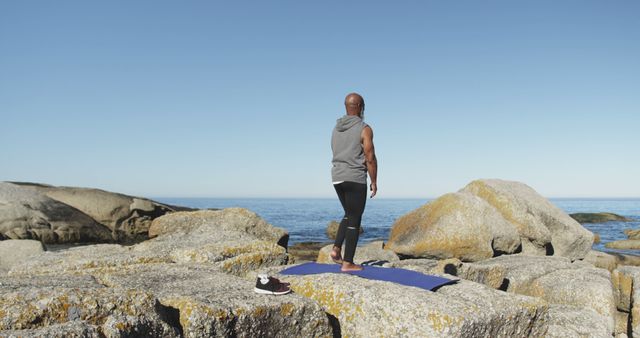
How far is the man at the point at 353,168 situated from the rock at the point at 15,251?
758 cm

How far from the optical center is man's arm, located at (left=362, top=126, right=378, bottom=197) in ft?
24.0

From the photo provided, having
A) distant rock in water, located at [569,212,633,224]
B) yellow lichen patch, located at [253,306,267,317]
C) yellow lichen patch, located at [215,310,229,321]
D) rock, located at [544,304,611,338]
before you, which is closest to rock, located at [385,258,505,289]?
rock, located at [544,304,611,338]

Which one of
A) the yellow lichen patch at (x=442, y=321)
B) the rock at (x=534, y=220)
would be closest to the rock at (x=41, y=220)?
the rock at (x=534, y=220)

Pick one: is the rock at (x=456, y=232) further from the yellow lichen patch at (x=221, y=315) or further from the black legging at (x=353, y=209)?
the yellow lichen patch at (x=221, y=315)

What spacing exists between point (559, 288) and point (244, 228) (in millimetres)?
8071

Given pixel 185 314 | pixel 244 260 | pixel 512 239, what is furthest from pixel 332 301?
pixel 512 239

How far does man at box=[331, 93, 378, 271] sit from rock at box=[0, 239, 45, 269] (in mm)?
7582

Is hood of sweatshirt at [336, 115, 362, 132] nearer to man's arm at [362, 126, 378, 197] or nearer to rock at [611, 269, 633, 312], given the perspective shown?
man's arm at [362, 126, 378, 197]

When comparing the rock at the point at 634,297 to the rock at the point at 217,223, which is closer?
the rock at the point at 634,297

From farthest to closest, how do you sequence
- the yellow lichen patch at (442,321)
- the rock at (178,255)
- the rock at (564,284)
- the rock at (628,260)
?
the rock at (628,260) < the rock at (564,284) < the rock at (178,255) < the yellow lichen patch at (442,321)

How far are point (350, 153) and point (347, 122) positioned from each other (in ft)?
1.74

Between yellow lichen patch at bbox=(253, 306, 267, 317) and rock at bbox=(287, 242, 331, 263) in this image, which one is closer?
yellow lichen patch at bbox=(253, 306, 267, 317)

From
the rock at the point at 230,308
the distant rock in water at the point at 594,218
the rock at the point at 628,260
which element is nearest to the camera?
the rock at the point at 230,308

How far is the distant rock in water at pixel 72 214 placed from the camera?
1547cm
